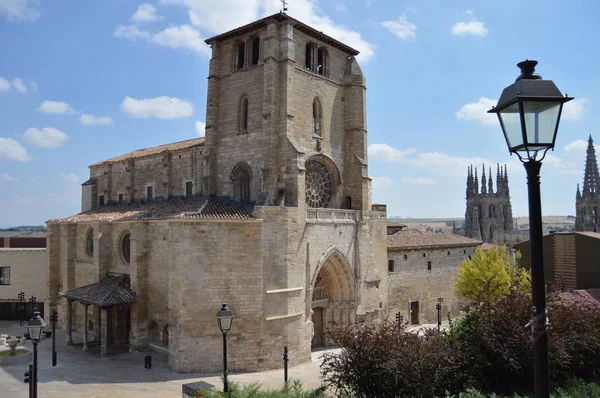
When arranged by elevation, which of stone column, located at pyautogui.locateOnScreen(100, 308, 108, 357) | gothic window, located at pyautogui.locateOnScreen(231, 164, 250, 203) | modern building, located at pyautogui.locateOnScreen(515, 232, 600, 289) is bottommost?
stone column, located at pyautogui.locateOnScreen(100, 308, 108, 357)

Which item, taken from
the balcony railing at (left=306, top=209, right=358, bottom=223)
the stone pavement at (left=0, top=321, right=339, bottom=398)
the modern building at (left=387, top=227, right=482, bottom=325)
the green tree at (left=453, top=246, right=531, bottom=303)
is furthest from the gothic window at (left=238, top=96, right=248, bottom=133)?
the green tree at (left=453, top=246, right=531, bottom=303)

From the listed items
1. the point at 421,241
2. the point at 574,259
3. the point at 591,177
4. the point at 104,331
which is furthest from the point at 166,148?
the point at 591,177

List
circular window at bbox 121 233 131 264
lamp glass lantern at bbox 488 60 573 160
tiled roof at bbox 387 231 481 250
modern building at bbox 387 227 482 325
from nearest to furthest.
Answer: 1. lamp glass lantern at bbox 488 60 573 160
2. circular window at bbox 121 233 131 264
3. modern building at bbox 387 227 482 325
4. tiled roof at bbox 387 231 481 250

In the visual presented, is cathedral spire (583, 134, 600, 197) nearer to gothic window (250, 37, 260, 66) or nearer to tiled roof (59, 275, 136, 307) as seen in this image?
gothic window (250, 37, 260, 66)

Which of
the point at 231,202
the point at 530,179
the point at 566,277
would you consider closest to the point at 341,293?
the point at 231,202

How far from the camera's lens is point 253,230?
68.9 feet

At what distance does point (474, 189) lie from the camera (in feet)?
259

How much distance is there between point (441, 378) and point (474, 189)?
7299 centimetres

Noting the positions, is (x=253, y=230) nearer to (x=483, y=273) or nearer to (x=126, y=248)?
(x=126, y=248)

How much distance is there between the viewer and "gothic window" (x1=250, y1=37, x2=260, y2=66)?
82.7 feet

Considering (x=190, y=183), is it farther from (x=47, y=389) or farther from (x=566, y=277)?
(x=566, y=277)

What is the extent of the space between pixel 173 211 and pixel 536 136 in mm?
21691

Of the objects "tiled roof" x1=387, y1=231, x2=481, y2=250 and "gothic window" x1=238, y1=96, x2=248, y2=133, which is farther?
"tiled roof" x1=387, y1=231, x2=481, y2=250

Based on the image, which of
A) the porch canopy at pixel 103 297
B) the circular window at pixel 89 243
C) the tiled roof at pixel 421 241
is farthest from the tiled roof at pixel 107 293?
the tiled roof at pixel 421 241
